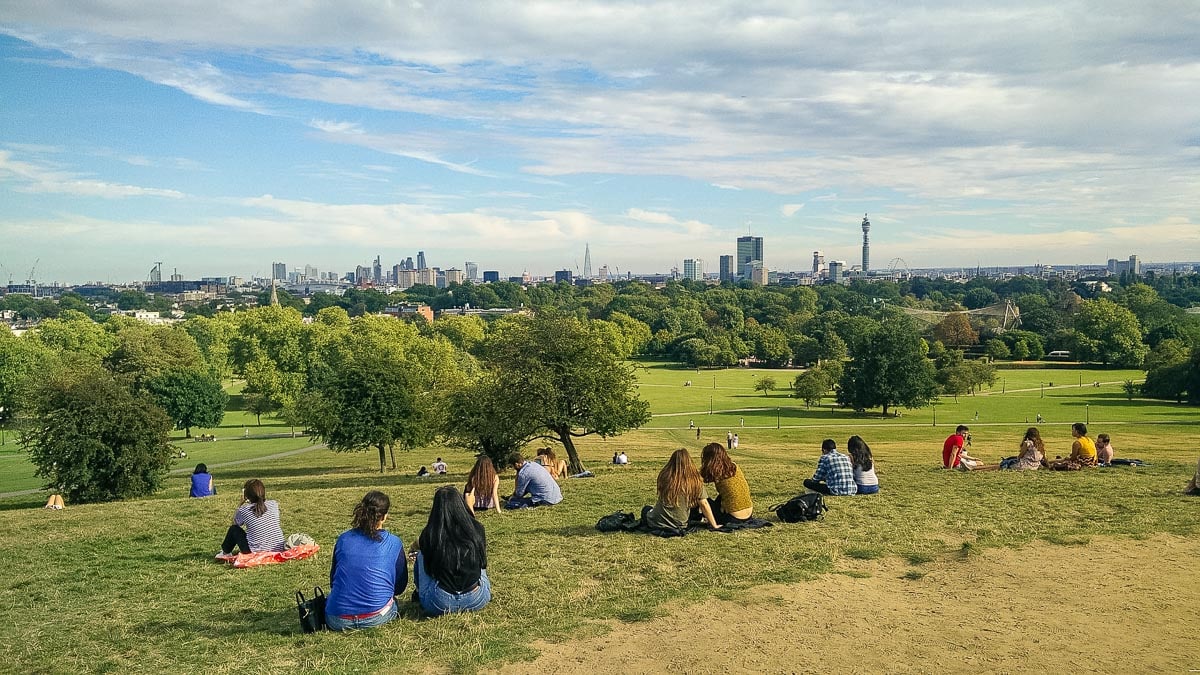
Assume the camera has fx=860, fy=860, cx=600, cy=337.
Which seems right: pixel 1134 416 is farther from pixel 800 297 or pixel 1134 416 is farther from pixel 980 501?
pixel 800 297

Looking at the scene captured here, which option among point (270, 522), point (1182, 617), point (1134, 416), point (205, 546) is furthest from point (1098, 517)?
point (1134, 416)

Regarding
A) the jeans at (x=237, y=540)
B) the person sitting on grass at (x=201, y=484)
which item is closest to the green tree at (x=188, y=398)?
the person sitting on grass at (x=201, y=484)

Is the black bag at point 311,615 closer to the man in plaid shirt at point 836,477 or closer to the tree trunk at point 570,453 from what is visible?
the man in plaid shirt at point 836,477

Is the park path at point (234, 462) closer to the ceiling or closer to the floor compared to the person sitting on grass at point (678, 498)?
closer to the floor

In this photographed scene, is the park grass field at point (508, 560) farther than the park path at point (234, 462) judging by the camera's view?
No

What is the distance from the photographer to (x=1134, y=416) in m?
63.6

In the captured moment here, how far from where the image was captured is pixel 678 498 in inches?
463

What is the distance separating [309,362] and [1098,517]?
72.8 m

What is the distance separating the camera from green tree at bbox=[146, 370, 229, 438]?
62031mm

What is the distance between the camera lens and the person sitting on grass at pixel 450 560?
8828 millimetres

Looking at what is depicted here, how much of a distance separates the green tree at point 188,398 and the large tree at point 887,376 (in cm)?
5053

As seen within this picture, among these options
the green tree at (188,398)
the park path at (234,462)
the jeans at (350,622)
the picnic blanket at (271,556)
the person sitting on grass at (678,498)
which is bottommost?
the park path at (234,462)

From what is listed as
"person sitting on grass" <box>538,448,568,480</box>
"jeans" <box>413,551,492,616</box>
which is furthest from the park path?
"jeans" <box>413,551,492,616</box>

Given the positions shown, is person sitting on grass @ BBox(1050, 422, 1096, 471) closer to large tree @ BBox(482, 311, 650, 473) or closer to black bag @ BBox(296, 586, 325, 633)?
large tree @ BBox(482, 311, 650, 473)
